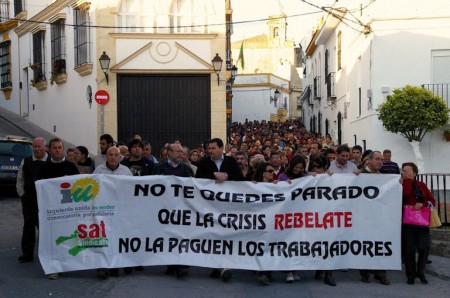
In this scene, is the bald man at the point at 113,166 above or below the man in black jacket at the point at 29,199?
above

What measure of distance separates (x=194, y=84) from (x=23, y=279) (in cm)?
1430

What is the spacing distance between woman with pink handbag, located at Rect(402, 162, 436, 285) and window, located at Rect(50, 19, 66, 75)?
19494 millimetres

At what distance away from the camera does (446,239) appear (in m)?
11.0

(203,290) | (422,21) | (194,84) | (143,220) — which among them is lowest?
(203,290)

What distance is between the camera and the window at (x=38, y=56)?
2870cm

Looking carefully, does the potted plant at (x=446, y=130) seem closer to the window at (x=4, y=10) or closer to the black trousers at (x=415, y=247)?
the black trousers at (x=415, y=247)

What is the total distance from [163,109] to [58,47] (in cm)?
680

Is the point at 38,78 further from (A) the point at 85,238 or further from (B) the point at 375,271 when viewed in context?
(B) the point at 375,271

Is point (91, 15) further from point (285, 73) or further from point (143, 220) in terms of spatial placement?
point (285, 73)

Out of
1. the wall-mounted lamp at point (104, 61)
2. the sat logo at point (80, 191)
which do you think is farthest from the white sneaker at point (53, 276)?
the wall-mounted lamp at point (104, 61)

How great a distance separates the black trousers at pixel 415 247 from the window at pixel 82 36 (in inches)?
651

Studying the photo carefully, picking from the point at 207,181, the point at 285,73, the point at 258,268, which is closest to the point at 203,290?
the point at 258,268

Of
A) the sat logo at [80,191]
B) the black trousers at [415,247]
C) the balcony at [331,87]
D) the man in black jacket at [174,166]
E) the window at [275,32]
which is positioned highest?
the window at [275,32]

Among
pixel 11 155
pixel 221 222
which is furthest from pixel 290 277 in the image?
pixel 11 155
